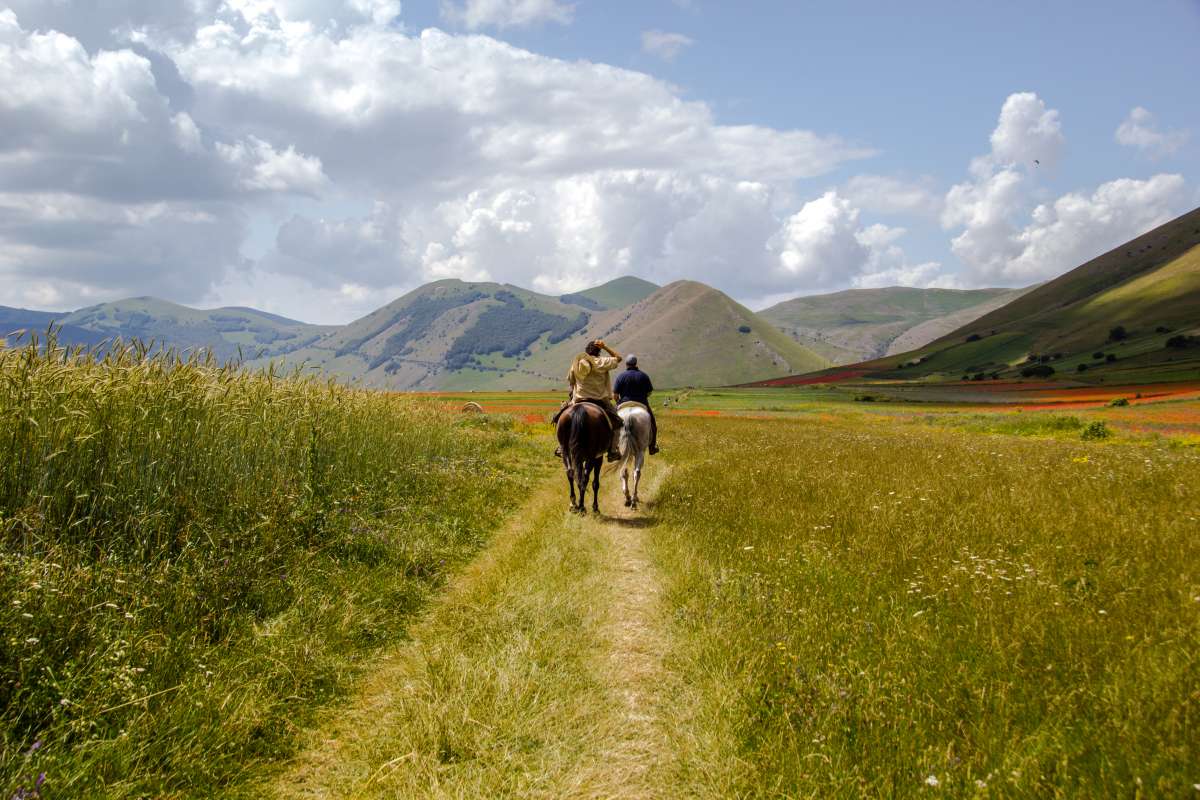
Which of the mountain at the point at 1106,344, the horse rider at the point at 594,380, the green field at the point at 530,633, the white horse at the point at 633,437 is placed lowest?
the green field at the point at 530,633

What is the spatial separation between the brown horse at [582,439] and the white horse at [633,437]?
856mm

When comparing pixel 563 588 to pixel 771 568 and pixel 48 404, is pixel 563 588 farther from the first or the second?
pixel 48 404

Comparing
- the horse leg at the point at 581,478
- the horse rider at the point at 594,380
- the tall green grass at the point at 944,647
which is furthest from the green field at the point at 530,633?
the horse rider at the point at 594,380

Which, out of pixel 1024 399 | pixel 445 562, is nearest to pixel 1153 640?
pixel 445 562

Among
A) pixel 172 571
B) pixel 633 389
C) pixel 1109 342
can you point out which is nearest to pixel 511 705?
pixel 172 571

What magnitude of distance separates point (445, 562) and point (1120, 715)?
777 centimetres

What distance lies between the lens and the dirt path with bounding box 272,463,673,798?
408cm

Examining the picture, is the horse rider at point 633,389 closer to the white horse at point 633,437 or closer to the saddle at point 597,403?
the white horse at point 633,437

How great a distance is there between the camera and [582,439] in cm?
1336

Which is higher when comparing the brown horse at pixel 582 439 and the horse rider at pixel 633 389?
the horse rider at pixel 633 389

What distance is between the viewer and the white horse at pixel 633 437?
14.5 m

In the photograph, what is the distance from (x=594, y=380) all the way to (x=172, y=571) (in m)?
9.29

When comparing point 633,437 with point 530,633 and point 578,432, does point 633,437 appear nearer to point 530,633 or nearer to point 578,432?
point 578,432

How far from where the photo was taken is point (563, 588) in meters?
7.72
